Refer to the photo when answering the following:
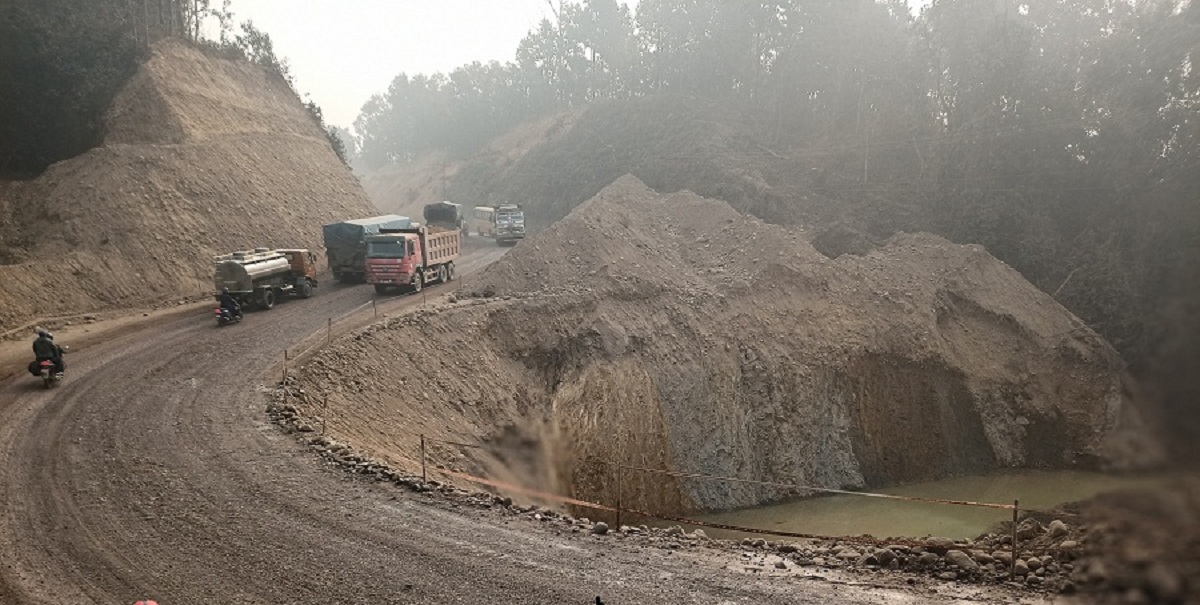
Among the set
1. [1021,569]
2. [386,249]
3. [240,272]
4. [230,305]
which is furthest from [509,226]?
[1021,569]

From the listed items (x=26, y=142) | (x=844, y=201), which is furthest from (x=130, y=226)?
(x=844, y=201)

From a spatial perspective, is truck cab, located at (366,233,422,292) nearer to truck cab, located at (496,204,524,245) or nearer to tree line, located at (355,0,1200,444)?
truck cab, located at (496,204,524,245)

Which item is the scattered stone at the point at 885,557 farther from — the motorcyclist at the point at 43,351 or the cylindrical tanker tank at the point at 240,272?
the cylindrical tanker tank at the point at 240,272

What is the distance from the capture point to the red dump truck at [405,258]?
3086cm

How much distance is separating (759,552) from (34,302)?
30112mm

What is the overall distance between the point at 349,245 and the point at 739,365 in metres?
20.4

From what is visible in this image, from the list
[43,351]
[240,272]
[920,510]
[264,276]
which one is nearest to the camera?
[43,351]

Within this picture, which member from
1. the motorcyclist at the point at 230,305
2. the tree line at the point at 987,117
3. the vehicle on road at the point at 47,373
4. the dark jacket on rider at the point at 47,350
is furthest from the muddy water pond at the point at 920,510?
the dark jacket on rider at the point at 47,350

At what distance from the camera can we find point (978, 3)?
1809 inches

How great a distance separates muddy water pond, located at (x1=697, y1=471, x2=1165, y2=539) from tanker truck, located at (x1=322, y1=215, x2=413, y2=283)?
21.3 metres

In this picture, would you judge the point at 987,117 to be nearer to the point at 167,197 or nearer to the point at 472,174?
the point at 167,197

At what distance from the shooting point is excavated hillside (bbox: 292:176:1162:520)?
79.4 feet

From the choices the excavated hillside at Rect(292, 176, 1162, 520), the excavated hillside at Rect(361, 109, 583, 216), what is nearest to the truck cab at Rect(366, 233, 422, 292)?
the excavated hillside at Rect(292, 176, 1162, 520)

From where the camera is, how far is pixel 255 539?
11492 mm
